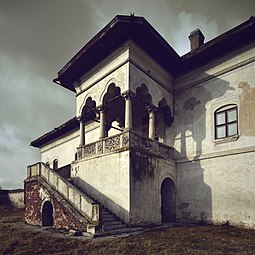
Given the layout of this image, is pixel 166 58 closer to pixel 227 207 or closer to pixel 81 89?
pixel 81 89

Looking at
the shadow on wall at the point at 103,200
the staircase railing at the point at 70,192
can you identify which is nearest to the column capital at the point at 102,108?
the shadow on wall at the point at 103,200

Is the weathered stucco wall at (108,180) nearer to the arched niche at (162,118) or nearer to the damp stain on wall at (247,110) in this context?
the arched niche at (162,118)

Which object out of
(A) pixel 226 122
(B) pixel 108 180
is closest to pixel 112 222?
(B) pixel 108 180

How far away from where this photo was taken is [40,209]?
42.2 ft

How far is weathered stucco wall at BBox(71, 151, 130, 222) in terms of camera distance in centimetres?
1094

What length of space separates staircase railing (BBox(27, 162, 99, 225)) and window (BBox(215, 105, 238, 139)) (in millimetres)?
7037

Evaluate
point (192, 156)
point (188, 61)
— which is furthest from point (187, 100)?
point (192, 156)

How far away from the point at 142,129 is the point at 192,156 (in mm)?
3895

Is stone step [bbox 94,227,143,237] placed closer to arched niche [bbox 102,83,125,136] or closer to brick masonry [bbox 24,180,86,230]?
brick masonry [bbox 24,180,86,230]

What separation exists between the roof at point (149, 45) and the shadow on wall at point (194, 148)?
1410 mm

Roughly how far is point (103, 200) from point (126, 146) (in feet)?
9.54

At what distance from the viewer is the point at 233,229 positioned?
421 inches

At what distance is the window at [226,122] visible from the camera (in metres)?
12.3

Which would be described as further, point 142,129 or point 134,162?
point 142,129
